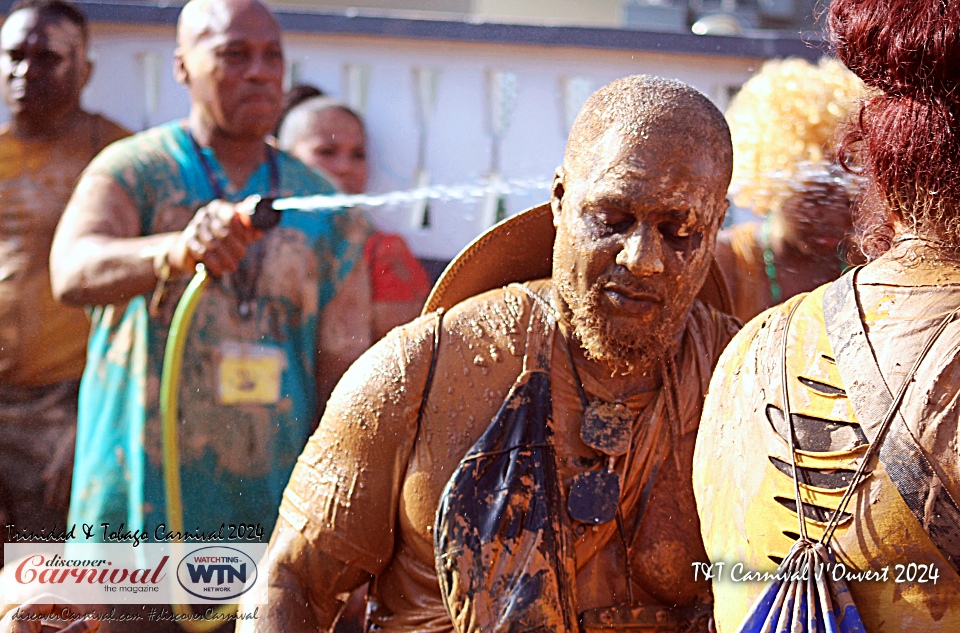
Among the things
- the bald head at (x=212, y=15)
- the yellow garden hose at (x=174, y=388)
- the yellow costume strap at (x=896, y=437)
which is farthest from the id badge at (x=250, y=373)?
the yellow costume strap at (x=896, y=437)

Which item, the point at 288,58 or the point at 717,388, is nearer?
the point at 717,388

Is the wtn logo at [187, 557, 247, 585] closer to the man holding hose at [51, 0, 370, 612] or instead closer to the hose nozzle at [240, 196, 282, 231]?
the man holding hose at [51, 0, 370, 612]

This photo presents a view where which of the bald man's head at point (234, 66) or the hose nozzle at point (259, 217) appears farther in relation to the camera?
the bald man's head at point (234, 66)

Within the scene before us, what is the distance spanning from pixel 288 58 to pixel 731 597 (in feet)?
11.4

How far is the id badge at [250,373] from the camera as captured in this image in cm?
403

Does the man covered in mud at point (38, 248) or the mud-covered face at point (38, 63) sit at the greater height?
the mud-covered face at point (38, 63)

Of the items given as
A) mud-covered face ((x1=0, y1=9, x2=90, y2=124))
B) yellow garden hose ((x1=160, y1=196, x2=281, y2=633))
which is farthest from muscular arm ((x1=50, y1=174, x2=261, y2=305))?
mud-covered face ((x1=0, y1=9, x2=90, y2=124))

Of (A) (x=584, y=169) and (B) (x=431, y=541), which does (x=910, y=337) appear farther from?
(B) (x=431, y=541)

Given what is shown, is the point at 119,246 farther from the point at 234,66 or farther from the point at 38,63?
the point at 38,63

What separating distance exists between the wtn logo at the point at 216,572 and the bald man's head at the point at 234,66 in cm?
162

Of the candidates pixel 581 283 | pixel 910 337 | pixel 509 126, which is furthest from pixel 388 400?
pixel 509 126

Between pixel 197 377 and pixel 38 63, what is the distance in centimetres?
134

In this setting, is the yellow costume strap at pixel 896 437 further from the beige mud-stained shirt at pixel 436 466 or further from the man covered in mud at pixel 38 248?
the man covered in mud at pixel 38 248

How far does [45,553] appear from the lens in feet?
11.3
